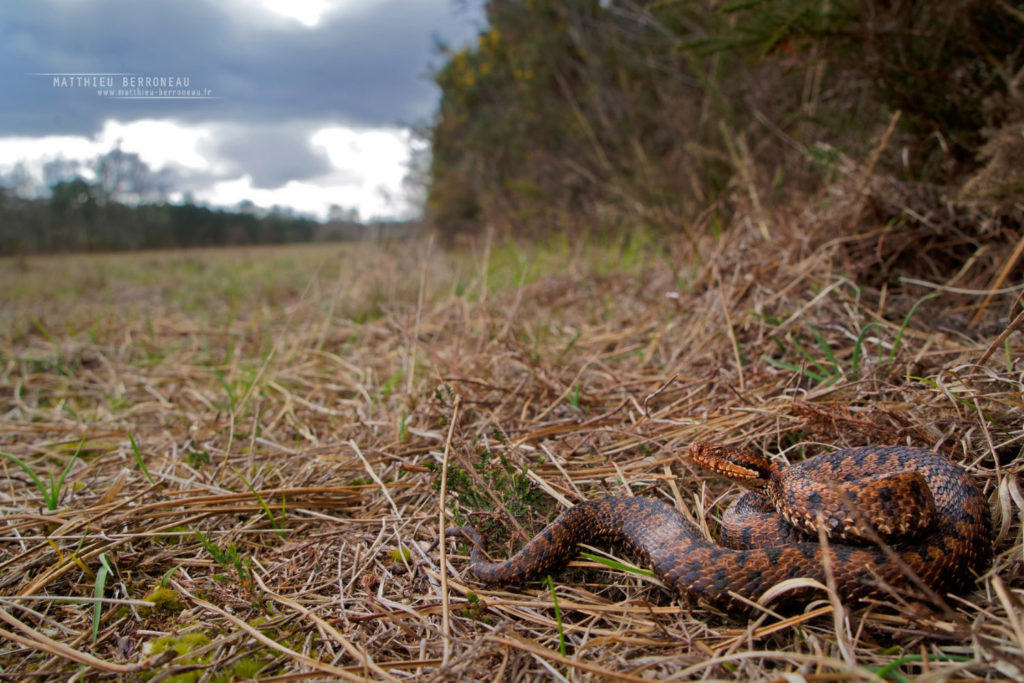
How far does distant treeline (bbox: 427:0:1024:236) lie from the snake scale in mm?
2399

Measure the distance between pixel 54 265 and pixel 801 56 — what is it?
2036 cm

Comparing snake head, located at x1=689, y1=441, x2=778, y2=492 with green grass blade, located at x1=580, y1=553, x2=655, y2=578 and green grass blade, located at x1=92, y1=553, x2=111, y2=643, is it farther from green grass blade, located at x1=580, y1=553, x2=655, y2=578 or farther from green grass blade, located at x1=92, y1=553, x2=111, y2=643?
green grass blade, located at x1=92, y1=553, x2=111, y2=643

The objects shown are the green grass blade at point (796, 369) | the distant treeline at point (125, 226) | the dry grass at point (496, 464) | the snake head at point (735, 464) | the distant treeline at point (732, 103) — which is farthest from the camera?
the distant treeline at point (125, 226)

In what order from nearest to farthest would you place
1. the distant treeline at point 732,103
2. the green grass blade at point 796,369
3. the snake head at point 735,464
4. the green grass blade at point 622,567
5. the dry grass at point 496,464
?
the dry grass at point 496,464
the green grass blade at point 622,567
the snake head at point 735,464
the green grass blade at point 796,369
the distant treeline at point 732,103

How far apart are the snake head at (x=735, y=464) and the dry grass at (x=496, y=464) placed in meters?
0.18

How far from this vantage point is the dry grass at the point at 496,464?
1747 millimetres

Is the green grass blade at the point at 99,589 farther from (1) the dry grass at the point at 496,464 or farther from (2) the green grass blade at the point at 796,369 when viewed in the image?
(2) the green grass blade at the point at 796,369

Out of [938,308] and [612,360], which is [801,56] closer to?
[938,308]

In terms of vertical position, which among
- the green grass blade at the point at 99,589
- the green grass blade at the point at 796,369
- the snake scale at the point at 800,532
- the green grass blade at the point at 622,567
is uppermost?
the green grass blade at the point at 796,369

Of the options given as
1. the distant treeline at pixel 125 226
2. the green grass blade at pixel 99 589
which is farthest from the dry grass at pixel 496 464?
the distant treeline at pixel 125 226

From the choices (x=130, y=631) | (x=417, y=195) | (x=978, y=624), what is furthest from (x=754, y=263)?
(x=417, y=195)

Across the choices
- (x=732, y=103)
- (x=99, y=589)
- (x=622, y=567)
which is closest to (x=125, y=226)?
(x=732, y=103)

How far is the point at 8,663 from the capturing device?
1875 mm

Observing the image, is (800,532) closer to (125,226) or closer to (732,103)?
(732,103)
